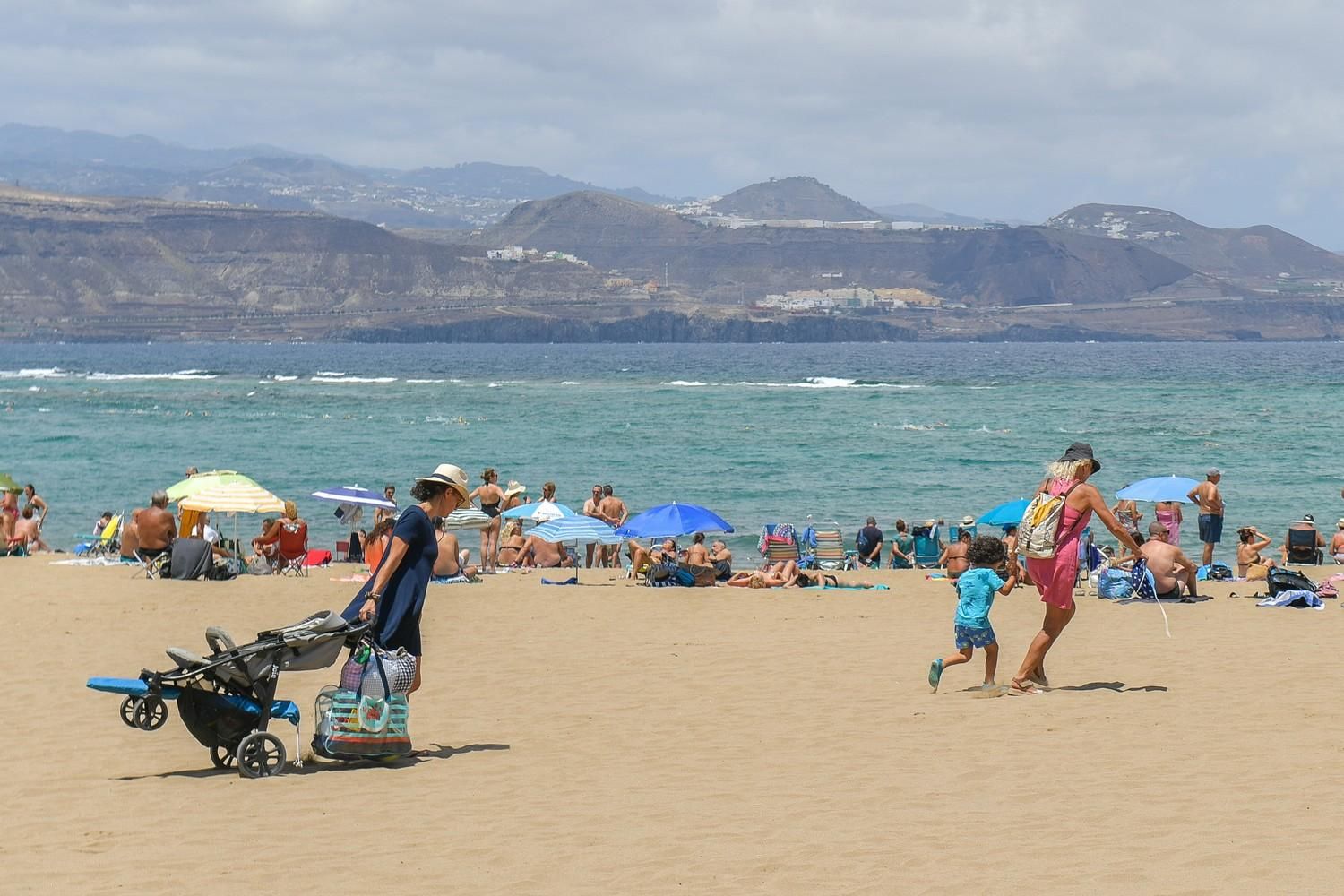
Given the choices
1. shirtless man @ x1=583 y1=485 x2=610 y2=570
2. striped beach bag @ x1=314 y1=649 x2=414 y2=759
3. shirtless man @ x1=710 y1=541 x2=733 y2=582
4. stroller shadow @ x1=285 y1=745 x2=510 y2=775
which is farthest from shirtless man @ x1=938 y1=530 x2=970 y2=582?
striped beach bag @ x1=314 y1=649 x2=414 y2=759

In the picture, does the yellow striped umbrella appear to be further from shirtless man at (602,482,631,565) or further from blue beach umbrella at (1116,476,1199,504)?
blue beach umbrella at (1116,476,1199,504)

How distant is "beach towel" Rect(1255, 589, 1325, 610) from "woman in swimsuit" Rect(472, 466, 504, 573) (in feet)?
30.6

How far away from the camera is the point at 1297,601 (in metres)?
15.1

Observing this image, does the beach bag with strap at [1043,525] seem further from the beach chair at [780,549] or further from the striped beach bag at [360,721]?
the beach chair at [780,549]

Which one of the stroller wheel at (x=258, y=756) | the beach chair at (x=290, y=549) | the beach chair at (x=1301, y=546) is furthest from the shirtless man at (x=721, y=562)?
the stroller wheel at (x=258, y=756)

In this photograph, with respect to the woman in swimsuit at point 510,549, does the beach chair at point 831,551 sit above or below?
above

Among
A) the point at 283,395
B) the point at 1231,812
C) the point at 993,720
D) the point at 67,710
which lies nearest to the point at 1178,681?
the point at 993,720

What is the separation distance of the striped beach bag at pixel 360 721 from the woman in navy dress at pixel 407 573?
0.27m

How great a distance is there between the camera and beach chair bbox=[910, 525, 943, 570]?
71.8 ft

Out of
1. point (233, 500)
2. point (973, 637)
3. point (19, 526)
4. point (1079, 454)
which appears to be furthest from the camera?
point (19, 526)

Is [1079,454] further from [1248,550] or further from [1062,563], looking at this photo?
[1248,550]

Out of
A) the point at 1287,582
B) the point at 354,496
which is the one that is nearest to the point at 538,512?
the point at 354,496

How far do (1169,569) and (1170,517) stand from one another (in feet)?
14.9

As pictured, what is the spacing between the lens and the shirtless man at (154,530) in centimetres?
1822
